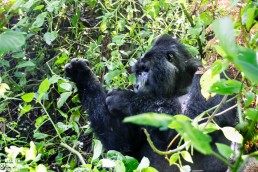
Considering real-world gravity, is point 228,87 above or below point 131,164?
above

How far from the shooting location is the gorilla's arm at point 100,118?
2.58 m

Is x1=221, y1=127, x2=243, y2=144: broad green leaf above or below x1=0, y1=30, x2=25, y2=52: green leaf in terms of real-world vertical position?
below

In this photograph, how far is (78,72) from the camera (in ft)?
8.57

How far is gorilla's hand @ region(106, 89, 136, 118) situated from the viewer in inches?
93.0

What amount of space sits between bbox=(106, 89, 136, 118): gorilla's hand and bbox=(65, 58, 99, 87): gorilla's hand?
0.27 metres

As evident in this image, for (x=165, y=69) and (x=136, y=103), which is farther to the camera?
(x=165, y=69)

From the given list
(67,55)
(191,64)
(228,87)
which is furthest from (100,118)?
(228,87)

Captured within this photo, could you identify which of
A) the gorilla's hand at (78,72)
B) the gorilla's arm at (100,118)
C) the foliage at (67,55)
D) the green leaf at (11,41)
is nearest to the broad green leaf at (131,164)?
the foliage at (67,55)

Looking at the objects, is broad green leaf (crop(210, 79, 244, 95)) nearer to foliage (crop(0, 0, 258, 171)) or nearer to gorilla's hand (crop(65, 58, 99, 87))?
foliage (crop(0, 0, 258, 171))

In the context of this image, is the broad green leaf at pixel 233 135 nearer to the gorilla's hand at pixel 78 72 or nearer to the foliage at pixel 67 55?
the foliage at pixel 67 55

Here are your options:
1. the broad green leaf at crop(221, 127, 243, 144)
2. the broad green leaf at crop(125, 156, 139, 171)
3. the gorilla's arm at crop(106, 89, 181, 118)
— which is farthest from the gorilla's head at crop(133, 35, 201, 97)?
the broad green leaf at crop(221, 127, 243, 144)

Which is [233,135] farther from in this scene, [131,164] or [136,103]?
[136,103]

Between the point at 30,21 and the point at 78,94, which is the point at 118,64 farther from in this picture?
the point at 30,21

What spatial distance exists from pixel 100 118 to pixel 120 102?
270 mm
